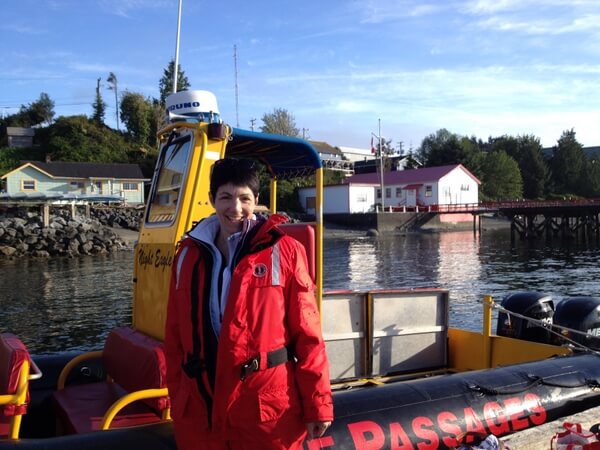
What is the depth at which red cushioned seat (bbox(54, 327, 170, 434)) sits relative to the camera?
3768mm

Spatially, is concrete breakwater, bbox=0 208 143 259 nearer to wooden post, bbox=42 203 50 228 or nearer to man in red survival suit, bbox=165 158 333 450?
wooden post, bbox=42 203 50 228

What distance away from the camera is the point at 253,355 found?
2279mm

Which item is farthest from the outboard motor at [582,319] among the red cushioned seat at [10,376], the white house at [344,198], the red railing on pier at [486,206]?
the white house at [344,198]

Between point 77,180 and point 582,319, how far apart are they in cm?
5989

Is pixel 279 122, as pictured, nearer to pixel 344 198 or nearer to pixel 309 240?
pixel 344 198

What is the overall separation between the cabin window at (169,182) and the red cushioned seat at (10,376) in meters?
1.42

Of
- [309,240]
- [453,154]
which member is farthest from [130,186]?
[309,240]

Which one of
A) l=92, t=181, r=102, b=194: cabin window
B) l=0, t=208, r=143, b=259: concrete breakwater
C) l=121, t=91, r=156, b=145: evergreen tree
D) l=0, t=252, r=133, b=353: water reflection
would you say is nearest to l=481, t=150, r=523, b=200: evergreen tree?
l=121, t=91, r=156, b=145: evergreen tree

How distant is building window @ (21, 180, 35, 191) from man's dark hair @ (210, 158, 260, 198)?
61.3 meters

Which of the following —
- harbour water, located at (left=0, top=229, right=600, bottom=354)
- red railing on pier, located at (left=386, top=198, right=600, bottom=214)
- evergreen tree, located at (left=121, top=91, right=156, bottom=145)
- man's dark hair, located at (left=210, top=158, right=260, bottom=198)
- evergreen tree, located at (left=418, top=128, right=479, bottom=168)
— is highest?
evergreen tree, located at (left=121, top=91, right=156, bottom=145)

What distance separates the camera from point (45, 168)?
59.6m

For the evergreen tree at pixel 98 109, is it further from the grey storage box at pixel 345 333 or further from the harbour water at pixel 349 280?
the grey storage box at pixel 345 333

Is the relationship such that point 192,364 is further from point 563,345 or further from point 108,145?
point 108,145

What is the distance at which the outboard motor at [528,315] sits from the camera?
702cm
